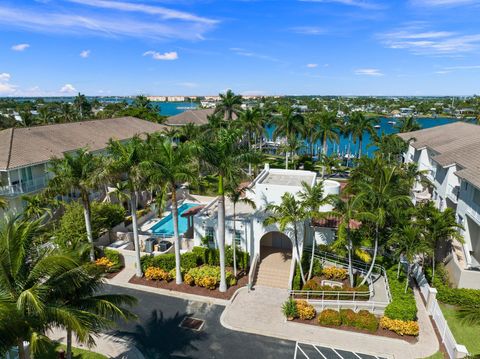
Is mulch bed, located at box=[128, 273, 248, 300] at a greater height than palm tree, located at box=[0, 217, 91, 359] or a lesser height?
lesser

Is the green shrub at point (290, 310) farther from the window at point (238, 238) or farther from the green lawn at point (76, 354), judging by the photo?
the green lawn at point (76, 354)

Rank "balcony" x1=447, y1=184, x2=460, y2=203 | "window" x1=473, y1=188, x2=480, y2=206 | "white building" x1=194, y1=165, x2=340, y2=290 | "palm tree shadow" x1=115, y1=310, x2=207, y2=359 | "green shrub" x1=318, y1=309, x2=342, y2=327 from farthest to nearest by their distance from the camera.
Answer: "balcony" x1=447, y1=184, x2=460, y2=203
"window" x1=473, y1=188, x2=480, y2=206
"white building" x1=194, y1=165, x2=340, y2=290
"green shrub" x1=318, y1=309, x2=342, y2=327
"palm tree shadow" x1=115, y1=310, x2=207, y2=359

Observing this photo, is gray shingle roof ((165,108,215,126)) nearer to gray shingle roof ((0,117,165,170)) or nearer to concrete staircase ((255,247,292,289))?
gray shingle roof ((0,117,165,170))

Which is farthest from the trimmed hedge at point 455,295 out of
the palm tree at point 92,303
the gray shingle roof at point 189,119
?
the gray shingle roof at point 189,119

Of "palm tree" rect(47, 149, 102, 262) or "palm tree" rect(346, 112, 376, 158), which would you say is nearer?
"palm tree" rect(47, 149, 102, 262)

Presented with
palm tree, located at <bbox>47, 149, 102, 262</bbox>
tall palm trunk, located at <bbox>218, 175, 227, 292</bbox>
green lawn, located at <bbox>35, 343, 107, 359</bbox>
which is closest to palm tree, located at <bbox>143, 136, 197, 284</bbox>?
tall palm trunk, located at <bbox>218, 175, 227, 292</bbox>

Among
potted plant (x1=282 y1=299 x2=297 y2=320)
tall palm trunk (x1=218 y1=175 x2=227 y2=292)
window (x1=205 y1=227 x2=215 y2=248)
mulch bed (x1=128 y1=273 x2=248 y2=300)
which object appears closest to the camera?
potted plant (x1=282 y1=299 x2=297 y2=320)

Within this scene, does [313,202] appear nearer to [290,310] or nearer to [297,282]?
[297,282]
